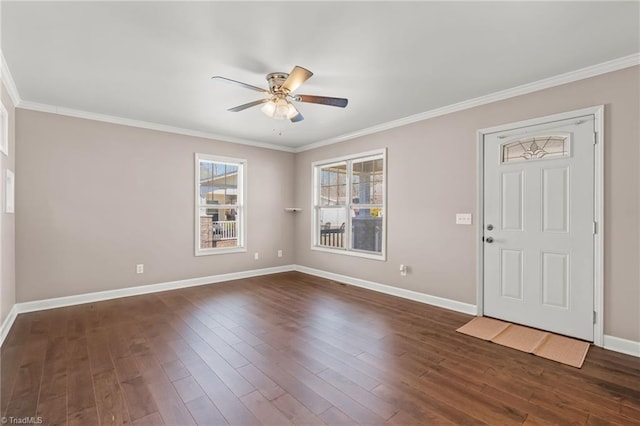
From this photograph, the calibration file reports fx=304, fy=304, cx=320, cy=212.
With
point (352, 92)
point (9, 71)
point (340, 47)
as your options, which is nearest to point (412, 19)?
point (340, 47)

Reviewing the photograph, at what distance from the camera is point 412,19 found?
7.05 feet

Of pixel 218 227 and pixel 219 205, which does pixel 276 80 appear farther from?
pixel 218 227

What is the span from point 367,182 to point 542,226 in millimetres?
2609

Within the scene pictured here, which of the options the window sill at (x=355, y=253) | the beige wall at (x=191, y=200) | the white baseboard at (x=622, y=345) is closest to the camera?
the white baseboard at (x=622, y=345)

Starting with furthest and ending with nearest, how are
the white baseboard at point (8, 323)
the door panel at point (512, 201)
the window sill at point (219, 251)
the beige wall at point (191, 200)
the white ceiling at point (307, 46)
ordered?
the window sill at point (219, 251)
the door panel at point (512, 201)
the white baseboard at point (8, 323)
the beige wall at point (191, 200)
the white ceiling at point (307, 46)

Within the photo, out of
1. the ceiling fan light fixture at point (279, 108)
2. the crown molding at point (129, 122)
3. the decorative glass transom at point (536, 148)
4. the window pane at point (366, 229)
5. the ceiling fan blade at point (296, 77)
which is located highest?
the crown molding at point (129, 122)

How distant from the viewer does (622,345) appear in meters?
2.75

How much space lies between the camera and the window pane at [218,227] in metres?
5.50

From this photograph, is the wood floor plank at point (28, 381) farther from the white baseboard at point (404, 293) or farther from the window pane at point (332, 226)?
the window pane at point (332, 226)

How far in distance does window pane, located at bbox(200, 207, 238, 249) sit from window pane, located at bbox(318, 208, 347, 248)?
168 cm

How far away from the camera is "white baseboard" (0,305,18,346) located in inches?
116

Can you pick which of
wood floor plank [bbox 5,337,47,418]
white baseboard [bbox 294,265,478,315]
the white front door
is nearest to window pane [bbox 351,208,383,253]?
white baseboard [bbox 294,265,478,315]

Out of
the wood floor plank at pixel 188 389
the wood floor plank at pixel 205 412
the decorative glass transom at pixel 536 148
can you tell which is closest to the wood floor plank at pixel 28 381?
the wood floor plank at pixel 188 389

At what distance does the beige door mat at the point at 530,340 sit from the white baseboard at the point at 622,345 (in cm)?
16
